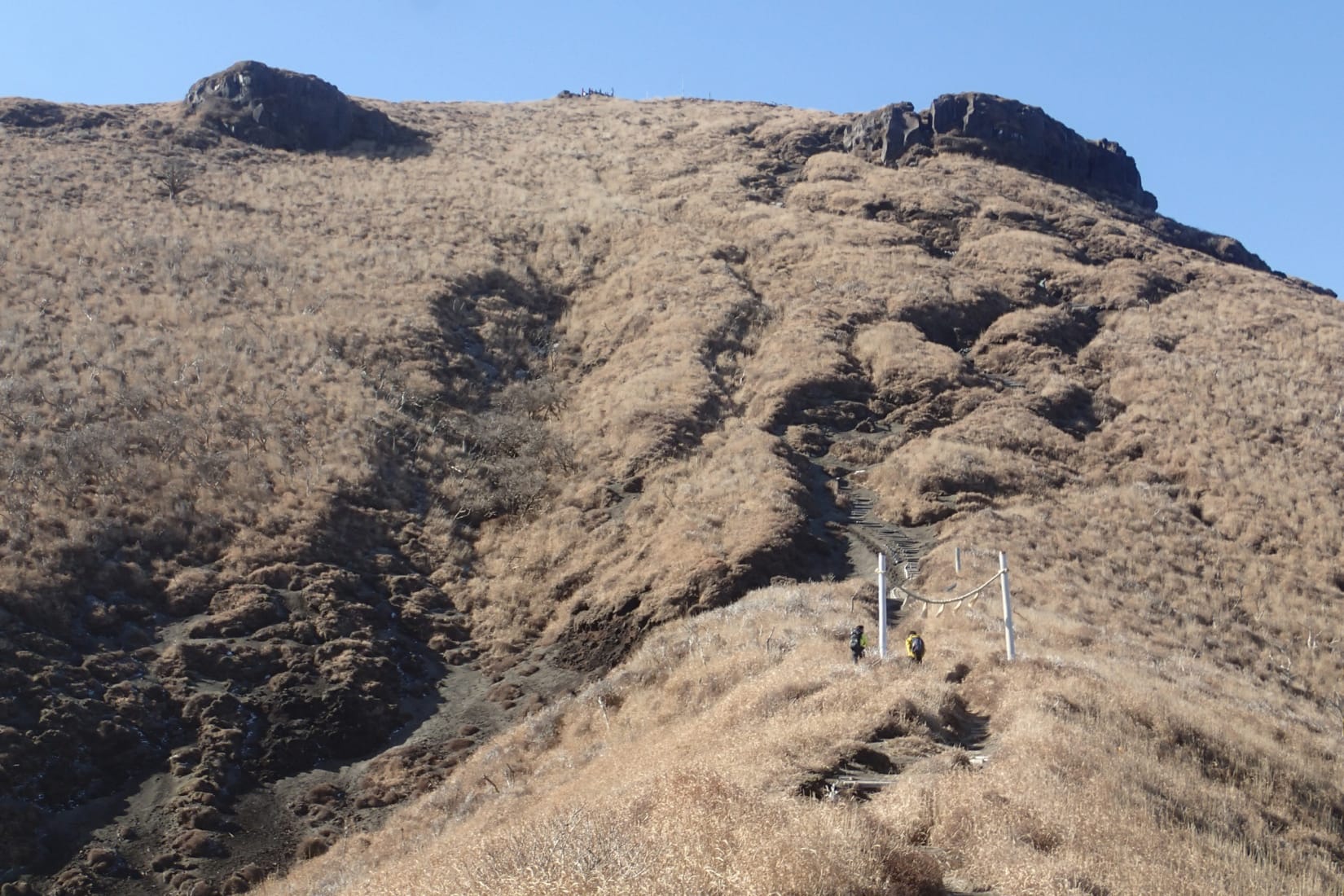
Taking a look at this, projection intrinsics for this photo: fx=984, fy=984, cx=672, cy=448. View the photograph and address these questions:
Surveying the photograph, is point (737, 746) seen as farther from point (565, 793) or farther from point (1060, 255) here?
point (1060, 255)

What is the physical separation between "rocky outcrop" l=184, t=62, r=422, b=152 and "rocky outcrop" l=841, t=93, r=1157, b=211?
33481mm

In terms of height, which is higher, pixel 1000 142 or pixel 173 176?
pixel 1000 142

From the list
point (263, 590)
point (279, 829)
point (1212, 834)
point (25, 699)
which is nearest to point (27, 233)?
point (263, 590)

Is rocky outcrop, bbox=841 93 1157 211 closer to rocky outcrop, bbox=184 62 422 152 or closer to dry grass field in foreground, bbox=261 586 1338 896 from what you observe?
rocky outcrop, bbox=184 62 422 152

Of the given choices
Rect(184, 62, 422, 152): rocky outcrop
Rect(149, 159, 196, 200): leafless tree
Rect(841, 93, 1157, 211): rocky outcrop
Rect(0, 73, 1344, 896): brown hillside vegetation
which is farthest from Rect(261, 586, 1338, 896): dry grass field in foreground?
Rect(184, 62, 422, 152): rocky outcrop

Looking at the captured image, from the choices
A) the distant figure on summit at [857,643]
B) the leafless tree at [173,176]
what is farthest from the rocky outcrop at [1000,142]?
the distant figure on summit at [857,643]

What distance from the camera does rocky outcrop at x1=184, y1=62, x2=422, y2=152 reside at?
219 ft

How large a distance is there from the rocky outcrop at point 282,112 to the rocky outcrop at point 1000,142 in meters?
33.5

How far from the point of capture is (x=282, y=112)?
67.6 metres

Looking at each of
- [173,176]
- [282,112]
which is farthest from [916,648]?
[282,112]

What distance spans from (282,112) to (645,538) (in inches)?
2114

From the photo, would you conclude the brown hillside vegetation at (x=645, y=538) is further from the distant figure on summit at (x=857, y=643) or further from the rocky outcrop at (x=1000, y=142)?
the rocky outcrop at (x=1000, y=142)

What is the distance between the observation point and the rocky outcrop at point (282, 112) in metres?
66.6

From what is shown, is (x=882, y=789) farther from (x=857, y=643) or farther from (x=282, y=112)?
(x=282, y=112)
